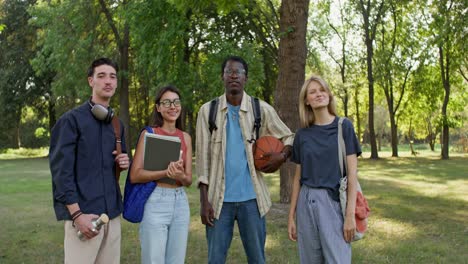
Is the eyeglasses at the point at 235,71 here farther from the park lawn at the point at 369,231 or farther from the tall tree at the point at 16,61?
the tall tree at the point at 16,61

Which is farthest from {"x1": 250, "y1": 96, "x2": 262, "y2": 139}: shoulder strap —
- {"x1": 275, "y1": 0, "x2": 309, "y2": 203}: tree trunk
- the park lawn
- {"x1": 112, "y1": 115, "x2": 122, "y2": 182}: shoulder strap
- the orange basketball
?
{"x1": 275, "y1": 0, "x2": 309, "y2": 203}: tree trunk

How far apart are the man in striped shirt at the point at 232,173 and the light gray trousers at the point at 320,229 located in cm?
45

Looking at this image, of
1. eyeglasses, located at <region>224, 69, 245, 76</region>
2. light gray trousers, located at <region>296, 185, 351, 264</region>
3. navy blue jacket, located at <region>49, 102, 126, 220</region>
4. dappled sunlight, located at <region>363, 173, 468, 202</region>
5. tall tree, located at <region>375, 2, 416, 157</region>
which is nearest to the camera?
navy blue jacket, located at <region>49, 102, 126, 220</region>

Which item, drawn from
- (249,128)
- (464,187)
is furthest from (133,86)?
(249,128)

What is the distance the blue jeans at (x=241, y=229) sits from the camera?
404 centimetres

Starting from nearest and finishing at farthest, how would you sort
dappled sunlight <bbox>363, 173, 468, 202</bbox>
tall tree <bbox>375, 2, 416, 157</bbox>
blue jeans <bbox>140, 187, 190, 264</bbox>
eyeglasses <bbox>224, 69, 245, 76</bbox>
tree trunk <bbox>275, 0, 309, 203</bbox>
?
blue jeans <bbox>140, 187, 190, 264</bbox>, eyeglasses <bbox>224, 69, 245, 76</bbox>, tree trunk <bbox>275, 0, 309, 203</bbox>, dappled sunlight <bbox>363, 173, 468, 202</bbox>, tall tree <bbox>375, 2, 416, 157</bbox>

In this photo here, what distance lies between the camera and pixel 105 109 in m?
3.56

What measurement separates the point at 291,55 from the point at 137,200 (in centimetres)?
600

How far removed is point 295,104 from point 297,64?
82 cm

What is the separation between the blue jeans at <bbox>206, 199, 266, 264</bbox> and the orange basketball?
0.36 m

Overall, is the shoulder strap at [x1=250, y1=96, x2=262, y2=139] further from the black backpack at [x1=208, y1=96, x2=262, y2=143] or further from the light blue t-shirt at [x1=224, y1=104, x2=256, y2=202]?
the light blue t-shirt at [x1=224, y1=104, x2=256, y2=202]

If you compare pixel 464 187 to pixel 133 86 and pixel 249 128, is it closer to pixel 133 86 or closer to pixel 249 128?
pixel 249 128

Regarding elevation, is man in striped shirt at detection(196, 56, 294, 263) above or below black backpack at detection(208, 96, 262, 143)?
below

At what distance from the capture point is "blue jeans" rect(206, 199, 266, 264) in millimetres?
4039
